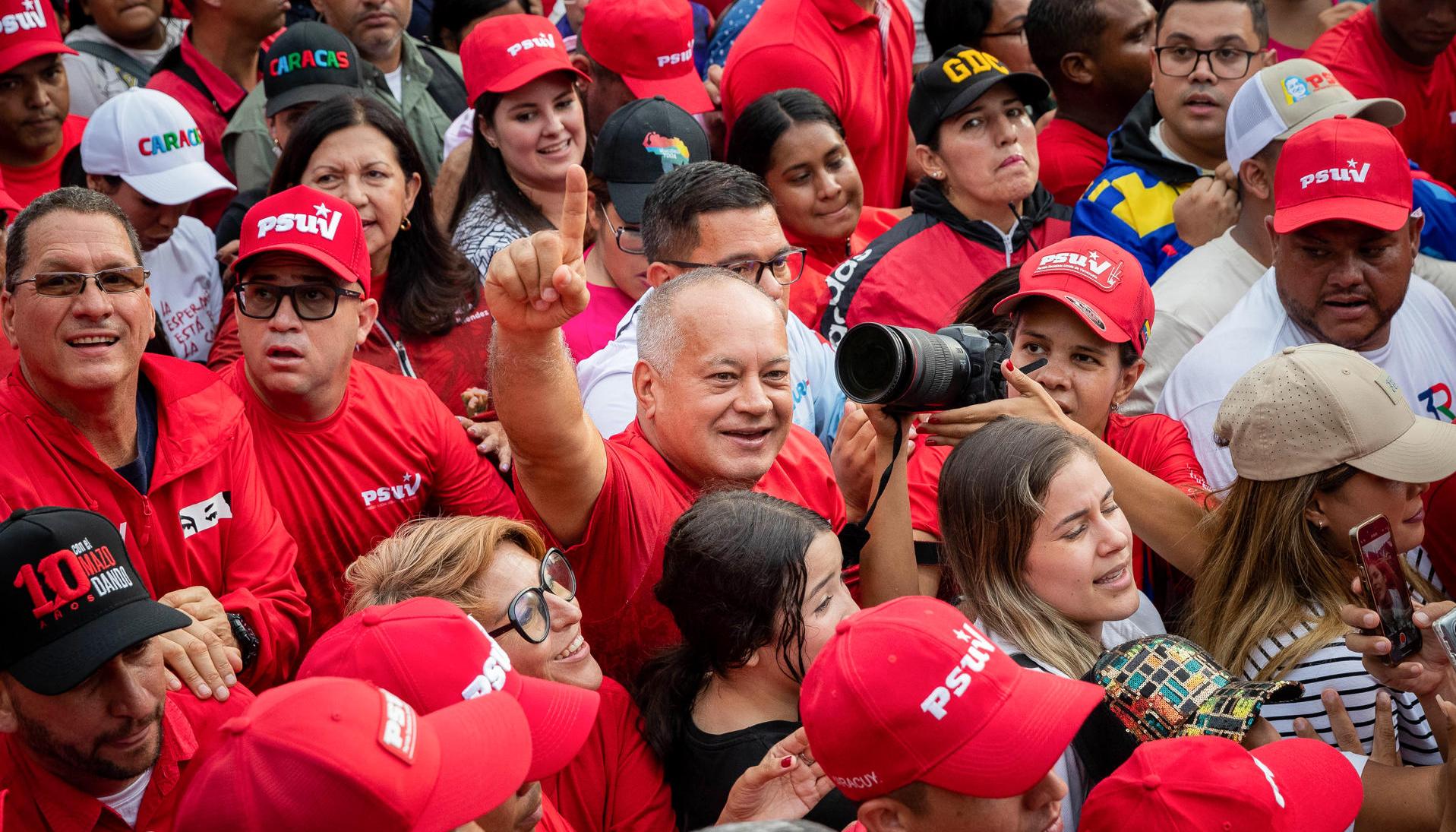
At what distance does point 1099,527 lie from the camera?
285 cm

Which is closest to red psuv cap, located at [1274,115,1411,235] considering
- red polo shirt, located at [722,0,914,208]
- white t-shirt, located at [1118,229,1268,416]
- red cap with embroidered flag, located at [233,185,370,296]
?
white t-shirt, located at [1118,229,1268,416]

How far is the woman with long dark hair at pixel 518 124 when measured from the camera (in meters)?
4.68

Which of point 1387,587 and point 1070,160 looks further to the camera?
point 1070,160

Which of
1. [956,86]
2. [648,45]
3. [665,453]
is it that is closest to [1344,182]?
[956,86]

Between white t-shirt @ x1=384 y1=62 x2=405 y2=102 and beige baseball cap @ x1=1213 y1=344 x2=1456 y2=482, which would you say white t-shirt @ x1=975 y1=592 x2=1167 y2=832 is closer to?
beige baseball cap @ x1=1213 y1=344 x2=1456 y2=482

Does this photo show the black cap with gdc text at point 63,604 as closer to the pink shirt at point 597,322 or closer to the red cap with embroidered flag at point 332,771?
the red cap with embroidered flag at point 332,771

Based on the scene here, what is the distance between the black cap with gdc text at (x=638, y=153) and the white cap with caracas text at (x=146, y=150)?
1218 millimetres

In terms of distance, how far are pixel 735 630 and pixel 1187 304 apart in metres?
2.07

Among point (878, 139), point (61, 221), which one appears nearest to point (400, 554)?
point (61, 221)

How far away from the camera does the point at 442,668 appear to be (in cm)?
229

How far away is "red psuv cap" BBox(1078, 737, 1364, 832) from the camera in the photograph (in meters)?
2.10

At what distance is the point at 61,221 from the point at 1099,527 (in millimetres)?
2239

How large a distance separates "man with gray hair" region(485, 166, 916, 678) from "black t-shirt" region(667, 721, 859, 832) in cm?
42

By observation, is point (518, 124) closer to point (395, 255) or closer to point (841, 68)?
point (395, 255)
